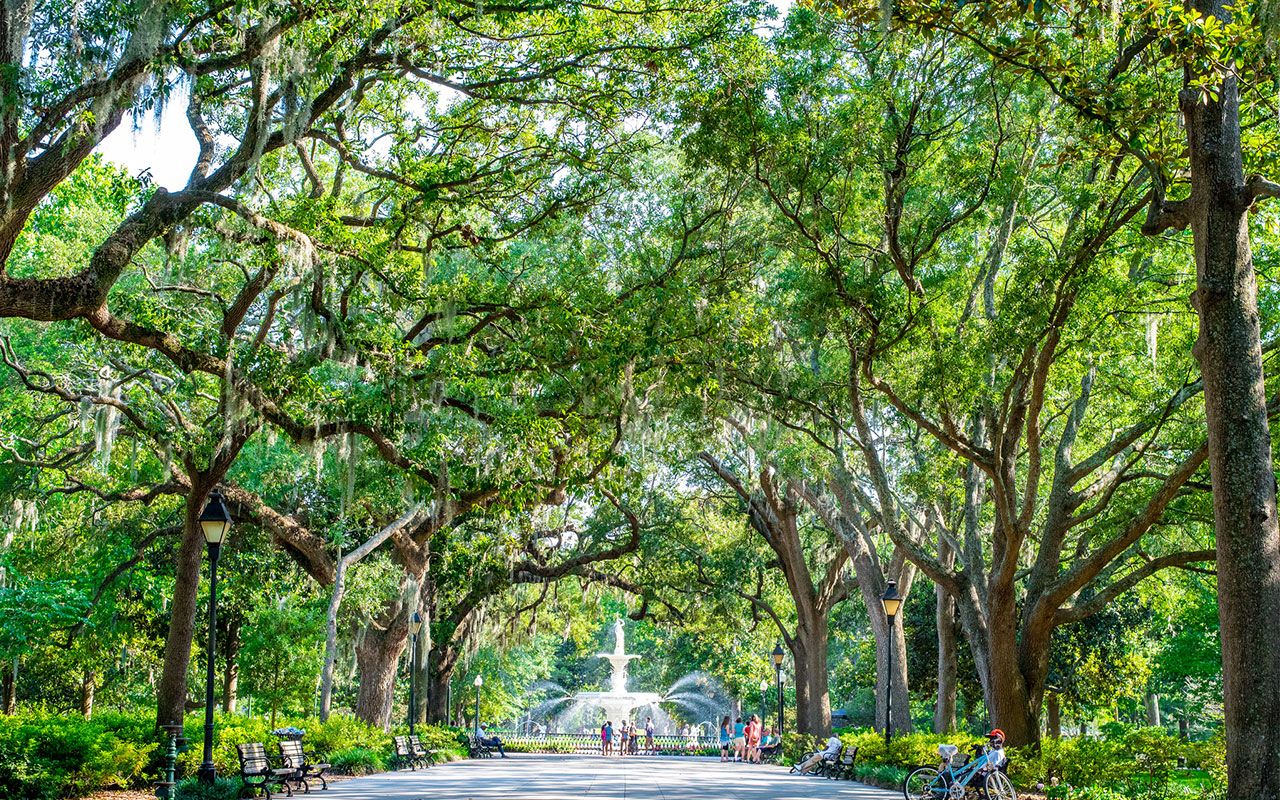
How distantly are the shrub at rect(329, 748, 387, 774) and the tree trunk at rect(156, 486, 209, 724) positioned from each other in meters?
4.62

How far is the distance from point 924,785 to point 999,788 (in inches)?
67.5

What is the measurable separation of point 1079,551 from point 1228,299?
9567 mm

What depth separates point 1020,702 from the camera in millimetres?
16375

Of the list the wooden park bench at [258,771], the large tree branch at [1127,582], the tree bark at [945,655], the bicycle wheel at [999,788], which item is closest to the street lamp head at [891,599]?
the tree bark at [945,655]

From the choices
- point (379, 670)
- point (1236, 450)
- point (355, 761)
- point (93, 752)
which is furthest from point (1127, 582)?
point (379, 670)

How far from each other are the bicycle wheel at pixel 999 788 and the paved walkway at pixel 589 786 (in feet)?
8.37

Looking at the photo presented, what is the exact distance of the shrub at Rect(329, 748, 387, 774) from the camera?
2009cm

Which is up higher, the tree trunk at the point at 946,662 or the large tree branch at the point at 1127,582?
the large tree branch at the point at 1127,582

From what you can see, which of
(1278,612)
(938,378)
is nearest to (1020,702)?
(938,378)

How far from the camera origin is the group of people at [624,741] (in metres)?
38.2

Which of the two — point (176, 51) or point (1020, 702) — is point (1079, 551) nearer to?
point (1020, 702)

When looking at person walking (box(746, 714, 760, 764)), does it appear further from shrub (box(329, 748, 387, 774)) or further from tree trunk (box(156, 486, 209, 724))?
tree trunk (box(156, 486, 209, 724))

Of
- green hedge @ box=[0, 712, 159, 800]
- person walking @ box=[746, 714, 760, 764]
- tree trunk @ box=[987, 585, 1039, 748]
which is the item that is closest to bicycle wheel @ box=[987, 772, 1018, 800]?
tree trunk @ box=[987, 585, 1039, 748]

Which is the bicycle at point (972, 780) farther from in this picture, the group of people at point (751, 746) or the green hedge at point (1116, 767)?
the group of people at point (751, 746)
